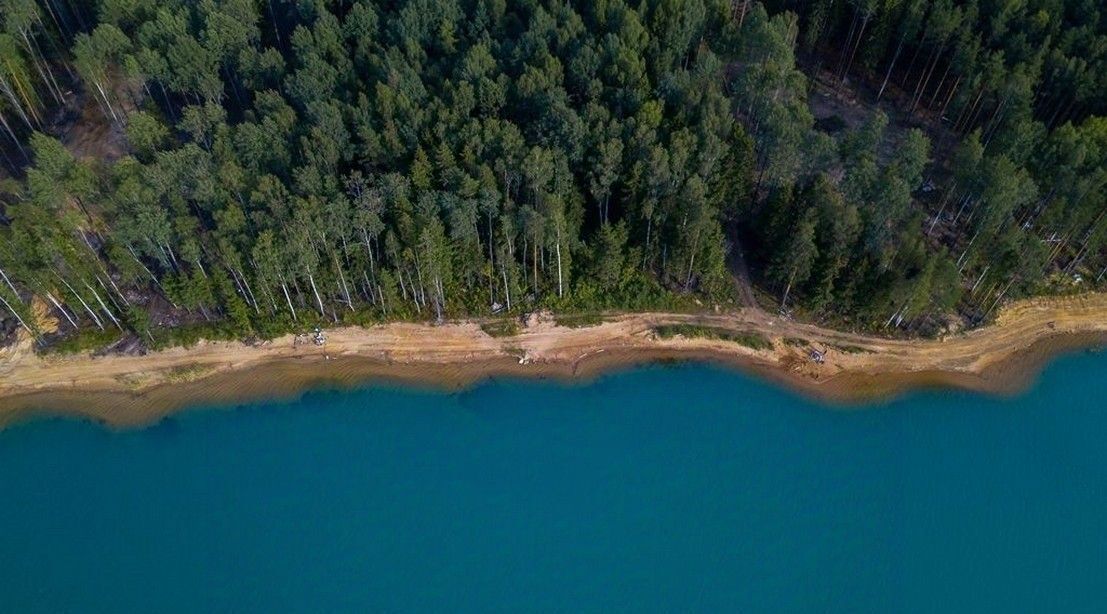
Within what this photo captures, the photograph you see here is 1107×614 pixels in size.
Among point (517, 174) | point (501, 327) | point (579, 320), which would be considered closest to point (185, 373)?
point (501, 327)

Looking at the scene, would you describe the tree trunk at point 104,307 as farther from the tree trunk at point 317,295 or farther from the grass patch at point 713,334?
the grass patch at point 713,334

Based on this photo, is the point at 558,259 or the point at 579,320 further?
the point at 579,320

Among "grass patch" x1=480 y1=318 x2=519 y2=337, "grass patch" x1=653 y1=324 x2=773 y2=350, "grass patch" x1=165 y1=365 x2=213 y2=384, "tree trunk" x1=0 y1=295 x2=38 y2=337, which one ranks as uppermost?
"tree trunk" x1=0 y1=295 x2=38 y2=337

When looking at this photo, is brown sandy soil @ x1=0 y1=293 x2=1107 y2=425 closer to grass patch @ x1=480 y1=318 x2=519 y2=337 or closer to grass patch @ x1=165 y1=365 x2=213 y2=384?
grass patch @ x1=165 y1=365 x2=213 y2=384

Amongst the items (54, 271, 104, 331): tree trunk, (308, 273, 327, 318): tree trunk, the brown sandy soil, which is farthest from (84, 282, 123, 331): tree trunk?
(308, 273, 327, 318): tree trunk

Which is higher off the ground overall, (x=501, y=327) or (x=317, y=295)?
(x=317, y=295)

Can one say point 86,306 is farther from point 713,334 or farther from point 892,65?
point 892,65
